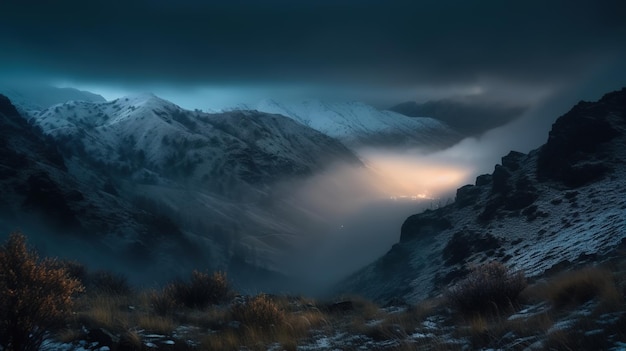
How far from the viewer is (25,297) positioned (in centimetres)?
Answer: 725

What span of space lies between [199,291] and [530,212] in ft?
188

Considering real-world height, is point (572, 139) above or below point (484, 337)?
above

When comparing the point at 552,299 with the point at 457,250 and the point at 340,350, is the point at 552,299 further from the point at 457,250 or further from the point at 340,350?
the point at 457,250

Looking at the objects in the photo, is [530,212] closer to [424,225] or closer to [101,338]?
[424,225]

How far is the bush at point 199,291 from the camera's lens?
14.5 metres

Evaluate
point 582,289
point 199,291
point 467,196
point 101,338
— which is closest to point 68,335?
point 101,338

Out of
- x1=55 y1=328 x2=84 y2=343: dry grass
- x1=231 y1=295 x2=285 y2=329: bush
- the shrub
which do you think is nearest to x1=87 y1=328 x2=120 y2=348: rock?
x1=55 y1=328 x2=84 y2=343: dry grass

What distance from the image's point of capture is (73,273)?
17.9 m

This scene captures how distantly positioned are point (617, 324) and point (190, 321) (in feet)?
31.3

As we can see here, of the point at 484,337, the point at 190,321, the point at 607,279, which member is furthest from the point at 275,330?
the point at 607,279

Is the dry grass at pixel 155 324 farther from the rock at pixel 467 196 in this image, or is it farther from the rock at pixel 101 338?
the rock at pixel 467 196

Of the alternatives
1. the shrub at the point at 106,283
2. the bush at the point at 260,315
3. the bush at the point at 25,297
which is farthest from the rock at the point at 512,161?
the bush at the point at 25,297

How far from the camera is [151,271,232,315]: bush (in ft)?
47.7

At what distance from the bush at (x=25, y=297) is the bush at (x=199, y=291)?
557 centimetres
